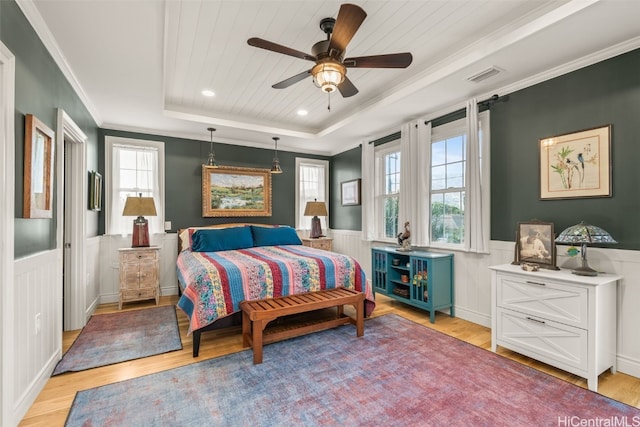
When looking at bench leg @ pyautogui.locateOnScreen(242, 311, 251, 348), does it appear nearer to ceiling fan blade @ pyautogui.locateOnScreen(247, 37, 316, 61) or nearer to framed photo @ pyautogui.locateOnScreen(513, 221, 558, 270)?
ceiling fan blade @ pyautogui.locateOnScreen(247, 37, 316, 61)

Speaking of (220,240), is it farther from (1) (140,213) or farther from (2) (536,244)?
(2) (536,244)

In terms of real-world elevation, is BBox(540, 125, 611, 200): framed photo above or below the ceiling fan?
below

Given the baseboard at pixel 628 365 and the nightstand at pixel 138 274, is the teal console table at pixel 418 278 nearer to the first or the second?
the baseboard at pixel 628 365

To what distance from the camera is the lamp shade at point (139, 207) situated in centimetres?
410

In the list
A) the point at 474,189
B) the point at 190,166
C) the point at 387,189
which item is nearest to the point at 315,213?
the point at 387,189

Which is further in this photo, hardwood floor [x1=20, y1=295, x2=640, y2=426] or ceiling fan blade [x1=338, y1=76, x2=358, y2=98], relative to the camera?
ceiling fan blade [x1=338, y1=76, x2=358, y2=98]

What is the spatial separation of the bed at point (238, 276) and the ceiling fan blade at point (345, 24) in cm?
209

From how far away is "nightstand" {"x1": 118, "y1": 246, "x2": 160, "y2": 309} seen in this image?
4.02m

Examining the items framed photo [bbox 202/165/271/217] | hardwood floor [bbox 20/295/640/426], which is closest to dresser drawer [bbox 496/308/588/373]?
hardwood floor [bbox 20/295/640/426]

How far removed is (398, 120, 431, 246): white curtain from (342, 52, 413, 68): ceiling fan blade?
1866mm

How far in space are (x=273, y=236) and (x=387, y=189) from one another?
1.97 meters

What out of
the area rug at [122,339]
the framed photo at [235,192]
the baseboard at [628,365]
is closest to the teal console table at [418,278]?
the baseboard at [628,365]

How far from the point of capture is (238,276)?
2.92m

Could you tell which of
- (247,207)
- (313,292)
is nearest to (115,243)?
(247,207)
